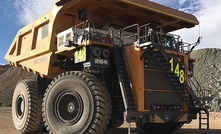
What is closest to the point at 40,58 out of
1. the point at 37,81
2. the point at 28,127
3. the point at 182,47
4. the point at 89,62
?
the point at 37,81

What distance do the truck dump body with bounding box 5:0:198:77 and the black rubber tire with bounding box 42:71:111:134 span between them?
1505 millimetres

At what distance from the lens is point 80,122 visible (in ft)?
25.6

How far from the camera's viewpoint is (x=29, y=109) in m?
10.5

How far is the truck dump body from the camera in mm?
9141

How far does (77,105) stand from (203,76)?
4891cm

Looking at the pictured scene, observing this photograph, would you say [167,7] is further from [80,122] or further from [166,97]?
[80,122]

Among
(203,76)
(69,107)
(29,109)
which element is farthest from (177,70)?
(203,76)

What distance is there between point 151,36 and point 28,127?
16.9 ft

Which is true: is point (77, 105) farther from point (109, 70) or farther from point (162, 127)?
point (162, 127)

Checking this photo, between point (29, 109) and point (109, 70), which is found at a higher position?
point (109, 70)

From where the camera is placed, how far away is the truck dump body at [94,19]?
360 inches

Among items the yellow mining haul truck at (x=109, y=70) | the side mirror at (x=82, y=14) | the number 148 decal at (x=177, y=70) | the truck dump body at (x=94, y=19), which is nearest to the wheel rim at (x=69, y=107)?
the yellow mining haul truck at (x=109, y=70)

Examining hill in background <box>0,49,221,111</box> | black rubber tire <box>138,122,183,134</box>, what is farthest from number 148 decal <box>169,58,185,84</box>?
hill in background <box>0,49,221,111</box>

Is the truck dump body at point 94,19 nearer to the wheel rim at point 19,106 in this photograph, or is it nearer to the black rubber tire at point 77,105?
the wheel rim at point 19,106
